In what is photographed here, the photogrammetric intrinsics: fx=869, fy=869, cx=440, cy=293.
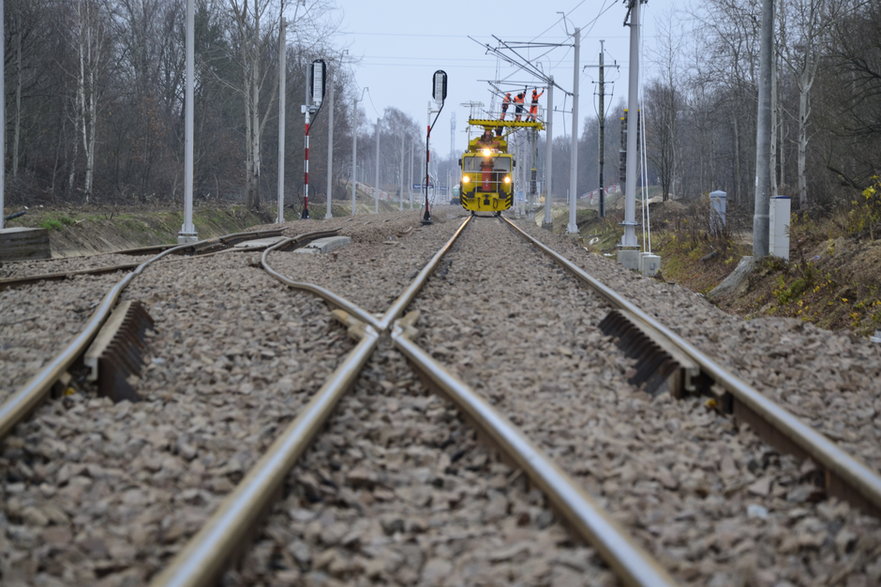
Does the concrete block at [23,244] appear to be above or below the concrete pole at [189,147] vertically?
below

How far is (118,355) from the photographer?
5625 mm

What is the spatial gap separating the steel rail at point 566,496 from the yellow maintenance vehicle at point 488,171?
104 ft

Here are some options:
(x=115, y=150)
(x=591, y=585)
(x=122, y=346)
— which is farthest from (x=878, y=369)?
(x=115, y=150)

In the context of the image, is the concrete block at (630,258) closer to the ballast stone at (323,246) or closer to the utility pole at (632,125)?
the utility pole at (632,125)

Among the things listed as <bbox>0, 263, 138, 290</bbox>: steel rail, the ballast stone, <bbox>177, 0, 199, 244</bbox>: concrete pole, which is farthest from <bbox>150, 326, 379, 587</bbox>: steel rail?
<bbox>177, 0, 199, 244</bbox>: concrete pole

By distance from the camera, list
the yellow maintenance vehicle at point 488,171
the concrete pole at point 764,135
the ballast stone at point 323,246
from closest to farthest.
Answer: the concrete pole at point 764,135
the ballast stone at point 323,246
the yellow maintenance vehicle at point 488,171

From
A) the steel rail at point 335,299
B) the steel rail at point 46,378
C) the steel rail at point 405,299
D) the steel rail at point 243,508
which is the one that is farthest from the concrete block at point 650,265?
the steel rail at point 243,508

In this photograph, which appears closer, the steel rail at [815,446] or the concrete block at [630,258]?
the steel rail at [815,446]

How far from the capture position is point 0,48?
61.1ft

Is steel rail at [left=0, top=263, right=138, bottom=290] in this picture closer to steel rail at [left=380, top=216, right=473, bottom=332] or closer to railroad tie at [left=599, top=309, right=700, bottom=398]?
steel rail at [left=380, top=216, right=473, bottom=332]

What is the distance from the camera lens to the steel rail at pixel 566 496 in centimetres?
264

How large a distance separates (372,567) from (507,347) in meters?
3.79

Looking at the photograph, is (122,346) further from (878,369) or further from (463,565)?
(878,369)

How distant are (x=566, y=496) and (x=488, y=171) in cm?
3402
